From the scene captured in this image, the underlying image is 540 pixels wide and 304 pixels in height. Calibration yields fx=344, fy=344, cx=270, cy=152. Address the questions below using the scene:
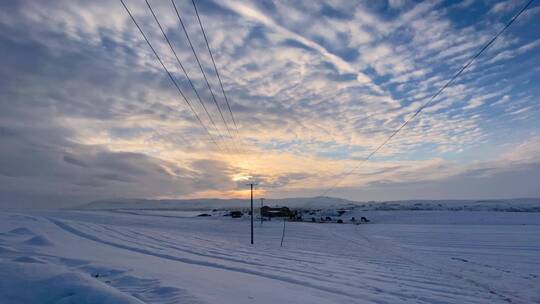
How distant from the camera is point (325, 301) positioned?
8.12m

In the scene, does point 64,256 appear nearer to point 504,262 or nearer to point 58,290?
point 58,290

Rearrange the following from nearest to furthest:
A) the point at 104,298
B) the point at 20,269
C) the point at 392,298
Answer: the point at 104,298 → the point at 20,269 → the point at 392,298

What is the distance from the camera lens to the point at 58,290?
19.8 ft

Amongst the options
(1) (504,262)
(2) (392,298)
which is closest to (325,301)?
(2) (392,298)

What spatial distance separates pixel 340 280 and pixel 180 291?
593 centimetres

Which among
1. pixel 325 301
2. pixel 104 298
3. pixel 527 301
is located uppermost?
pixel 104 298

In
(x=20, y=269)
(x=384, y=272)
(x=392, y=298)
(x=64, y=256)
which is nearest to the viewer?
(x=20, y=269)

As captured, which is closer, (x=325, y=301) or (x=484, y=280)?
(x=325, y=301)

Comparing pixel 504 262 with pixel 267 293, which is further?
pixel 504 262

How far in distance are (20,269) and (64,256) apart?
14.3 feet

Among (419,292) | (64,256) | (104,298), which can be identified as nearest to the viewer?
(104,298)

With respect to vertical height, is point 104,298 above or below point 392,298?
above

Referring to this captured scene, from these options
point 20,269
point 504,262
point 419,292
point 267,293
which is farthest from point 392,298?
point 504,262

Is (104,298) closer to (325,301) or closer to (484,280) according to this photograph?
(325,301)
